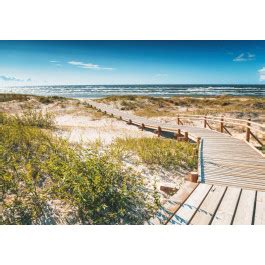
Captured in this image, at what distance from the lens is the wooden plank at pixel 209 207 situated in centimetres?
433

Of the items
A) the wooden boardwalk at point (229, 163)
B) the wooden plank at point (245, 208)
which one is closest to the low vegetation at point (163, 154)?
the wooden boardwalk at point (229, 163)

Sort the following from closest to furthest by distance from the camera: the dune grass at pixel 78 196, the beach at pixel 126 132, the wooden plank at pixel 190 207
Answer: the wooden plank at pixel 190 207 < the dune grass at pixel 78 196 < the beach at pixel 126 132

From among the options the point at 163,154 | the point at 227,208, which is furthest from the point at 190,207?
the point at 163,154

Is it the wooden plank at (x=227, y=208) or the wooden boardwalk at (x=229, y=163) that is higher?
the wooden plank at (x=227, y=208)

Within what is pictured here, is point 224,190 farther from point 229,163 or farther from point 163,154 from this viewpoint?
point 163,154

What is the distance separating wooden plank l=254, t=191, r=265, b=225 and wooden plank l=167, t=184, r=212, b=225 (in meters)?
0.88

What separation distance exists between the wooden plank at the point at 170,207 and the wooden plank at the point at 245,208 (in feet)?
2.92

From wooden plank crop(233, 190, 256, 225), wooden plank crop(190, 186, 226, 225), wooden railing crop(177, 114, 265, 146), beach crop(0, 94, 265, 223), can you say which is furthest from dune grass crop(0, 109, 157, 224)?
wooden railing crop(177, 114, 265, 146)

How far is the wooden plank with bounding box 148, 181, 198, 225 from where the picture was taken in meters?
4.30

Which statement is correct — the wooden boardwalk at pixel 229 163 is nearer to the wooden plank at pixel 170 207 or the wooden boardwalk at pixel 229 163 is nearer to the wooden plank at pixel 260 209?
the wooden plank at pixel 260 209

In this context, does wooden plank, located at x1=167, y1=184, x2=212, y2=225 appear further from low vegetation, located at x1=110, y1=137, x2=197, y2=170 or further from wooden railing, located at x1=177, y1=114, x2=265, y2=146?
wooden railing, located at x1=177, y1=114, x2=265, y2=146

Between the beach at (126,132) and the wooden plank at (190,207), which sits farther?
the beach at (126,132)
